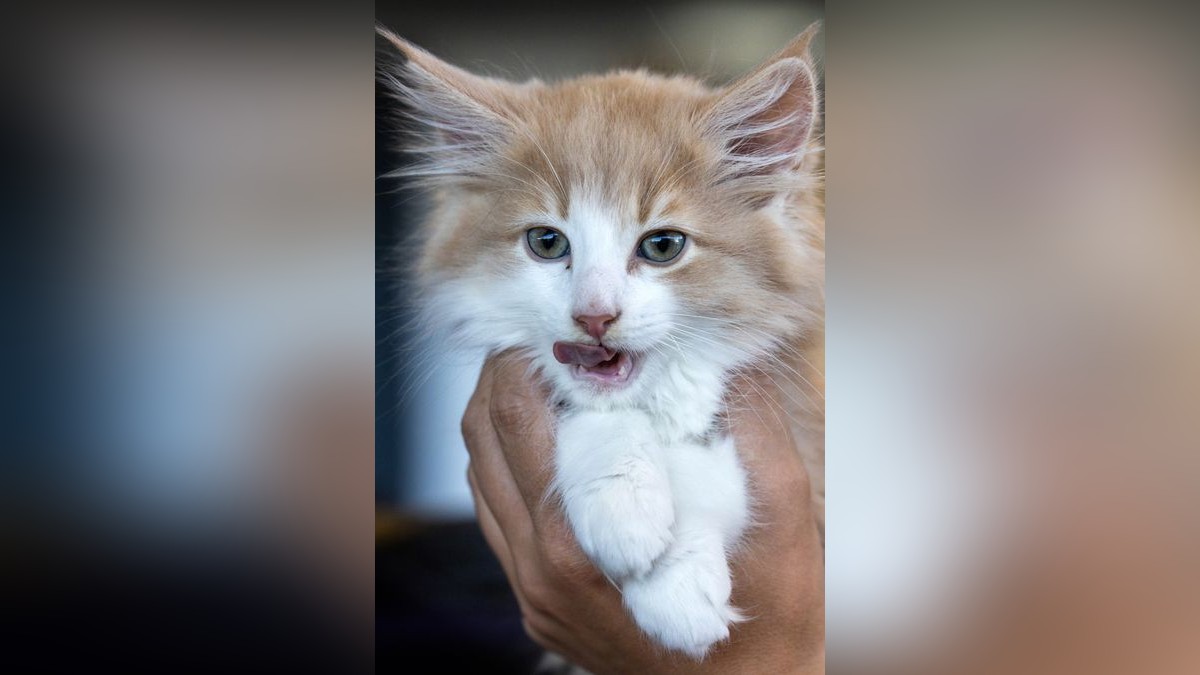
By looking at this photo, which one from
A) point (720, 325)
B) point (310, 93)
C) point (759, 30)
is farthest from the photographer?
point (310, 93)

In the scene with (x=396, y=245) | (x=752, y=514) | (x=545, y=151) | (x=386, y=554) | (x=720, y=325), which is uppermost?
(x=545, y=151)

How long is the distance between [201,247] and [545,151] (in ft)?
2.81

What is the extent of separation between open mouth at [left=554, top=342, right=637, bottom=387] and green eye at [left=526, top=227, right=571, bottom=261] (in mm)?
174

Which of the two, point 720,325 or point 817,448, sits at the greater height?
point 720,325

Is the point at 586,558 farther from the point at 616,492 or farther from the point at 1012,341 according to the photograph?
the point at 1012,341

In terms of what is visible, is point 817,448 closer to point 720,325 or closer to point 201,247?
point 720,325

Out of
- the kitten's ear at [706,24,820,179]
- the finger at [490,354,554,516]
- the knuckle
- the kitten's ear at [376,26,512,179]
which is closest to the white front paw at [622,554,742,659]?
the finger at [490,354,554,516]

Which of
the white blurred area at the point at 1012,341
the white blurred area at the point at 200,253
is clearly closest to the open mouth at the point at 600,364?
the white blurred area at the point at 1012,341

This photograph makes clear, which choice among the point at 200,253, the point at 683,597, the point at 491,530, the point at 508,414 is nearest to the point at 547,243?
the point at 508,414

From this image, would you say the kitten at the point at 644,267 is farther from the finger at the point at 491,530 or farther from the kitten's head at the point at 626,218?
the finger at the point at 491,530

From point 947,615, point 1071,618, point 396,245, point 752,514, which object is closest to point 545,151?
point 396,245

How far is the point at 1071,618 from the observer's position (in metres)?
2.23

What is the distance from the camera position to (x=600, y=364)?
1.87m

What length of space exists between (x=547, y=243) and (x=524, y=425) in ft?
1.18
